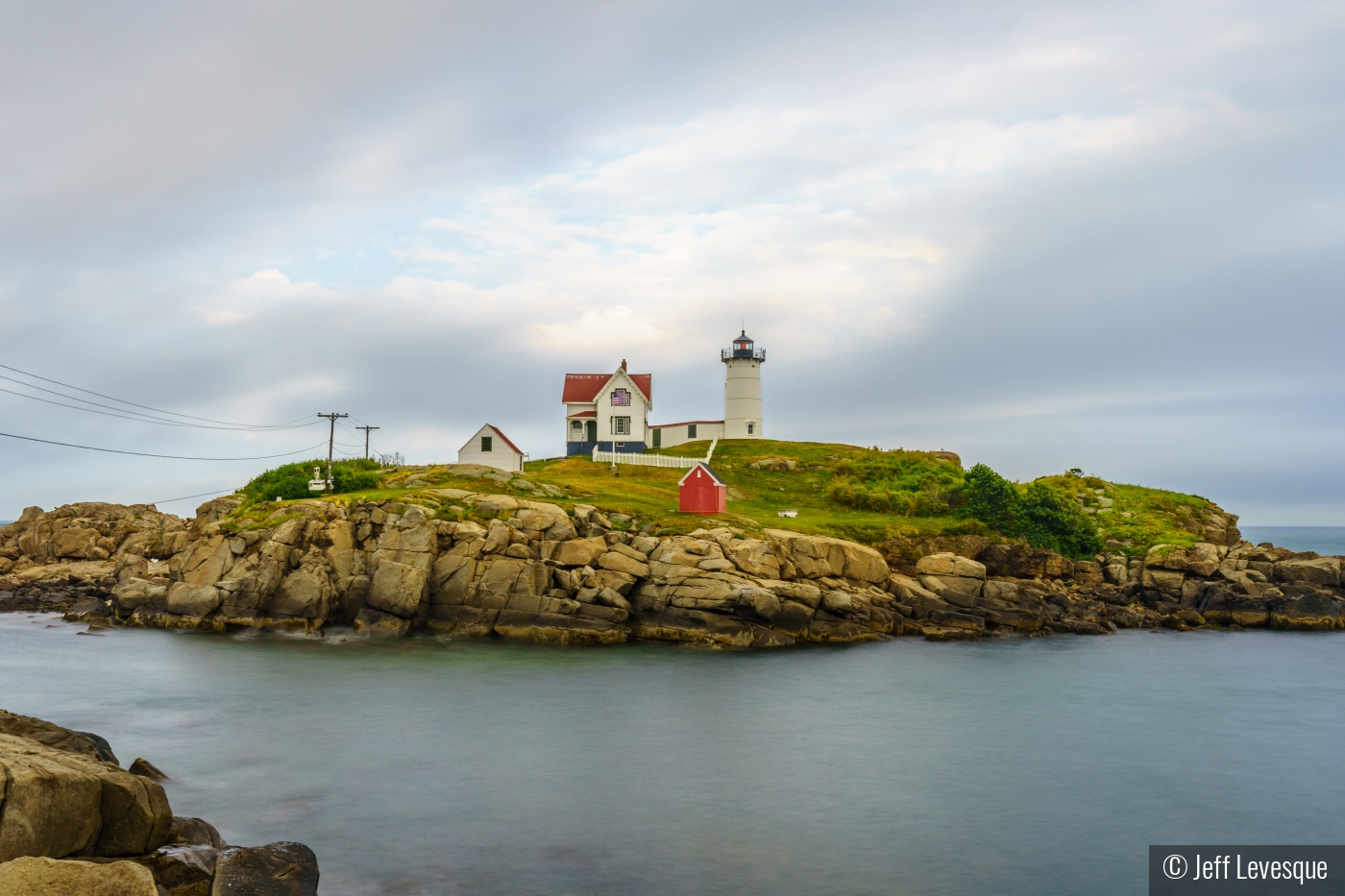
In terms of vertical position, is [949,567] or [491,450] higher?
[491,450]

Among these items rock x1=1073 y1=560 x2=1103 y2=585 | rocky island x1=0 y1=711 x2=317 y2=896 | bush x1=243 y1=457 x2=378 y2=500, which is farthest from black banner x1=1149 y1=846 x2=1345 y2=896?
bush x1=243 y1=457 x2=378 y2=500

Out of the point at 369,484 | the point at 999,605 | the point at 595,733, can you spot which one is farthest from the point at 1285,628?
the point at 369,484

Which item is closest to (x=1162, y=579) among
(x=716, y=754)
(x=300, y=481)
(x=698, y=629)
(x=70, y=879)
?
(x=698, y=629)

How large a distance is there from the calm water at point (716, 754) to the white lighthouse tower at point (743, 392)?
35.3 meters

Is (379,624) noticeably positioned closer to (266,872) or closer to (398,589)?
(398,589)

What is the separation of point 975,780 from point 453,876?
1059cm

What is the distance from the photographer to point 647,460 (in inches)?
2159

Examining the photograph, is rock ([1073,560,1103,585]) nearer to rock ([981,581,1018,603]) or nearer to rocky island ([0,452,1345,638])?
rocky island ([0,452,1345,638])

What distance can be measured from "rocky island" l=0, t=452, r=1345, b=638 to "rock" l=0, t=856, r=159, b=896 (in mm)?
22493

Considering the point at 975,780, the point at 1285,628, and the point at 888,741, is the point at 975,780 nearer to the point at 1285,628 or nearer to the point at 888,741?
the point at 888,741

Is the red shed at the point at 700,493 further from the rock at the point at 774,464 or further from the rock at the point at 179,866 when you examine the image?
the rock at the point at 179,866

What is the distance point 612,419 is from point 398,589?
2884 centimetres

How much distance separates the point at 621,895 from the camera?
12.2 meters

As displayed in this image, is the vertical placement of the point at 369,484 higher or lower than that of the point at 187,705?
higher
